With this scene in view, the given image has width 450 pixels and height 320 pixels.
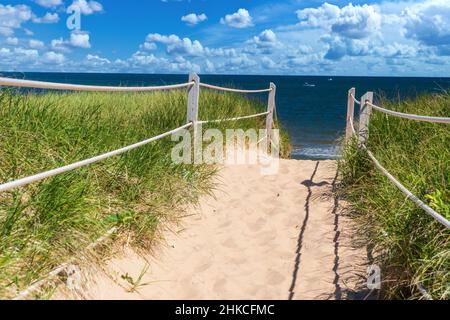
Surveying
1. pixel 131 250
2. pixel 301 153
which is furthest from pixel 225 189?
pixel 301 153

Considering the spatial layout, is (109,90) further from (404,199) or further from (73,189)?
(404,199)

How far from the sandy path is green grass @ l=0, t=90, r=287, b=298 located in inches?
9.7

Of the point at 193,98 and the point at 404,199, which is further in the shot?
the point at 193,98

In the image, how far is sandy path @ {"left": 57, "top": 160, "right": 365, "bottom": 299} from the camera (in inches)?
132

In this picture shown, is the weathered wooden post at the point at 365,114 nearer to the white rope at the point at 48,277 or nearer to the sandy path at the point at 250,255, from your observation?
the sandy path at the point at 250,255

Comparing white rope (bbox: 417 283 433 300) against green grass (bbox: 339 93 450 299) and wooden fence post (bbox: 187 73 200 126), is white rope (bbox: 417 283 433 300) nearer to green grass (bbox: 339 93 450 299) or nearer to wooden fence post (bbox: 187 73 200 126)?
green grass (bbox: 339 93 450 299)

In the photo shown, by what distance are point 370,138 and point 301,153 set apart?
8.56 m

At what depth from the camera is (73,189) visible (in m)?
3.24

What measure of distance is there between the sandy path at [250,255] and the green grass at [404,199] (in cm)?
28

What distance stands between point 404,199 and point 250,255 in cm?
133

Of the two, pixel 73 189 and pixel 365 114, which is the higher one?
pixel 365 114

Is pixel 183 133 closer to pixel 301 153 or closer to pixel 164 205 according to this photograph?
pixel 164 205

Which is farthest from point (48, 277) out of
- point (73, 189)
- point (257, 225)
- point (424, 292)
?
point (257, 225)
